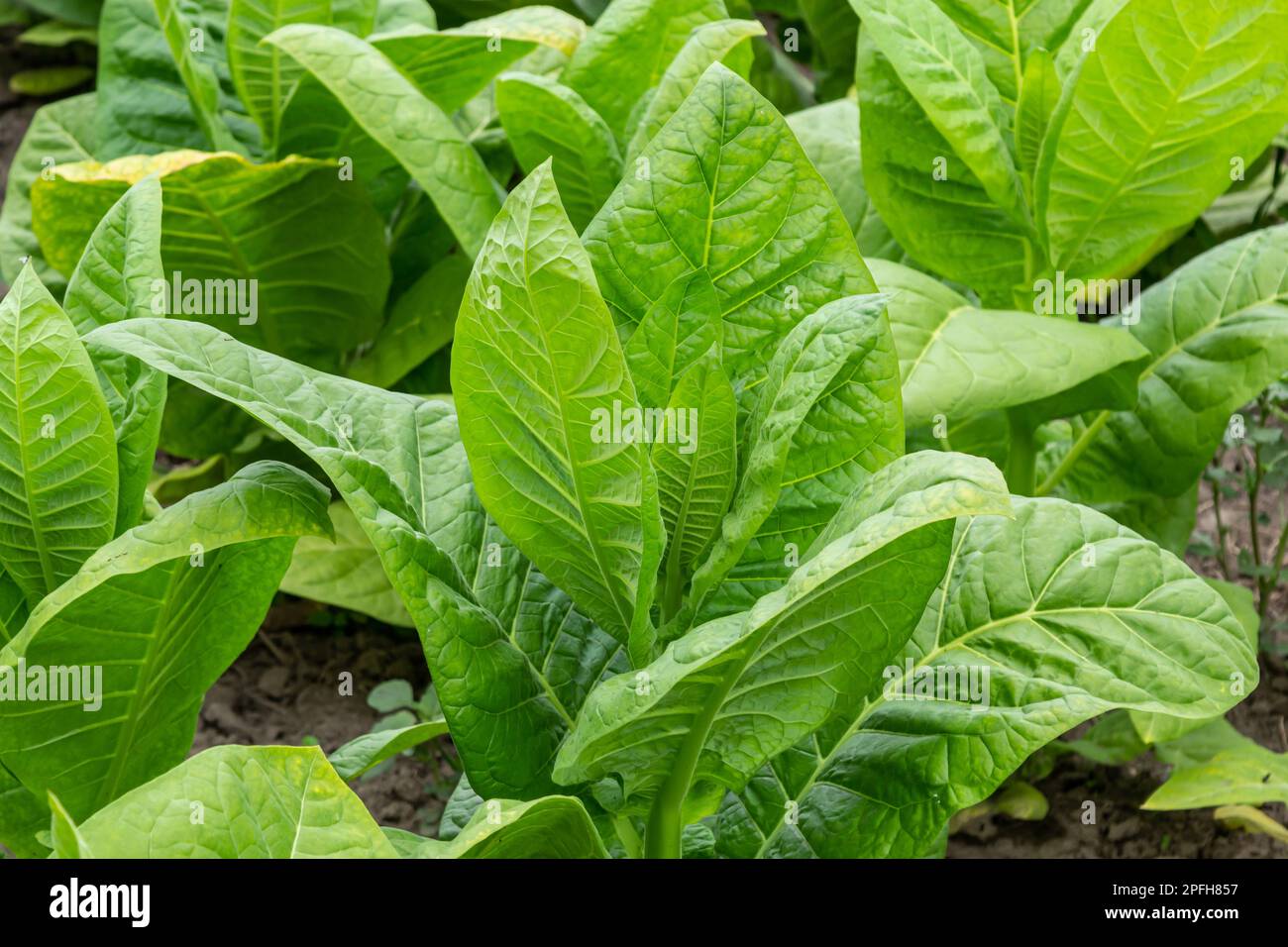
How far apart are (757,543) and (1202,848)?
1.18m

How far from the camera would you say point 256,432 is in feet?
7.80

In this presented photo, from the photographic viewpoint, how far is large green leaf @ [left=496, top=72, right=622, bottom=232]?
1.81m

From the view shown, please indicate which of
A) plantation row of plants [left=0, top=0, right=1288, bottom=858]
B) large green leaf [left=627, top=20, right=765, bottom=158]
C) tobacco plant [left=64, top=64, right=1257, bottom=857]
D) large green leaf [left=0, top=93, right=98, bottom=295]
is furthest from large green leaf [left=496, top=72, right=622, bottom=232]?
large green leaf [left=0, top=93, right=98, bottom=295]

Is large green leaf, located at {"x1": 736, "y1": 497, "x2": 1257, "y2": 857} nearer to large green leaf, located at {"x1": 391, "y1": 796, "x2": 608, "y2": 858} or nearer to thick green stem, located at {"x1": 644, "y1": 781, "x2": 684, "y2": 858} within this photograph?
thick green stem, located at {"x1": 644, "y1": 781, "x2": 684, "y2": 858}

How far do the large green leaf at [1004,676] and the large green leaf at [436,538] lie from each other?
9.9 inches

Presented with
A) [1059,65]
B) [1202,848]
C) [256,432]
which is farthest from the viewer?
[256,432]

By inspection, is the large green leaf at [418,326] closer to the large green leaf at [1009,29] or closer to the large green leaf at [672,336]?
the large green leaf at [1009,29]

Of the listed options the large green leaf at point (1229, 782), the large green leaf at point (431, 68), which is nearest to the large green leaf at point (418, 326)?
the large green leaf at point (431, 68)

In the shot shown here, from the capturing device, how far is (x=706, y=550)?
1.23 metres

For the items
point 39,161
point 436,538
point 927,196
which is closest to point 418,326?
point 39,161

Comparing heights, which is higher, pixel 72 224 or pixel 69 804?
pixel 72 224

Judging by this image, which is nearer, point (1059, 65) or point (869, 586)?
point (869, 586)
